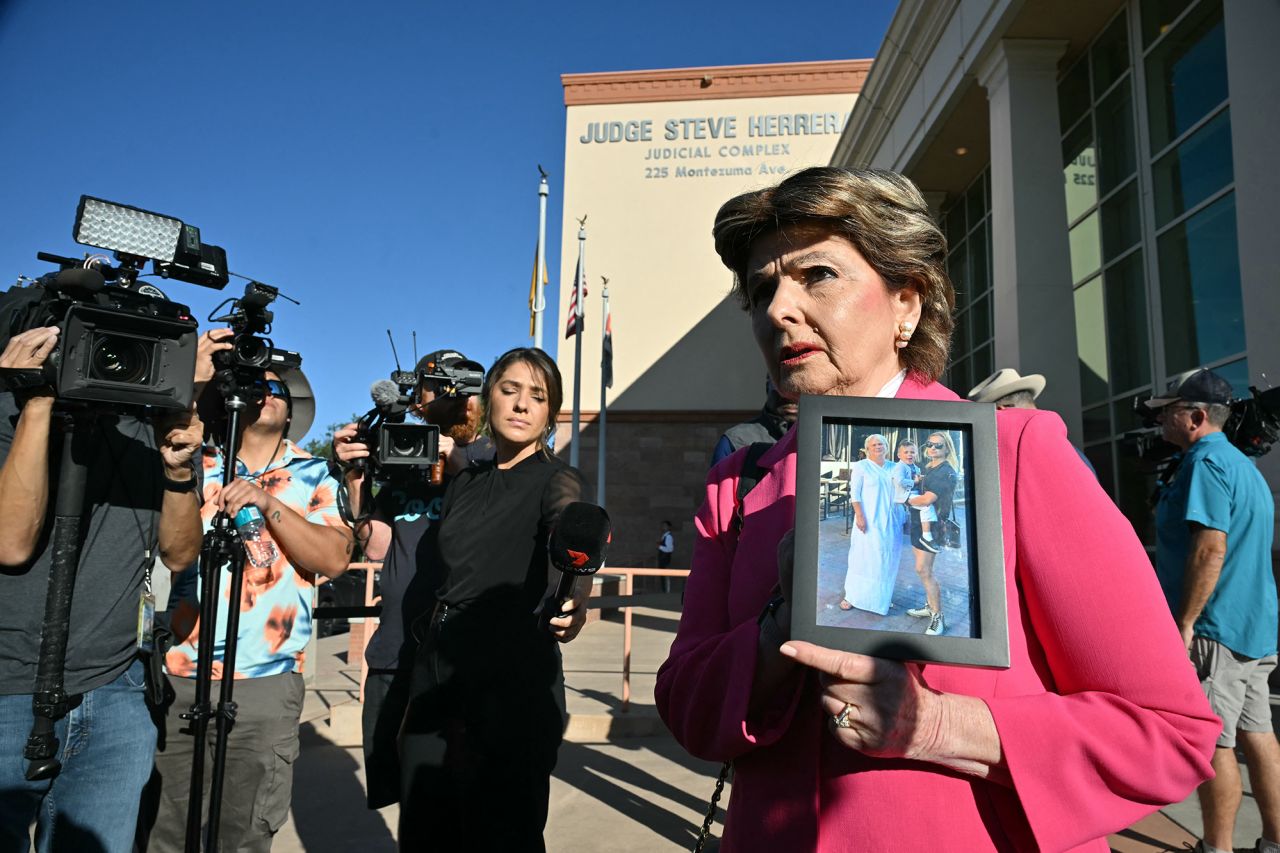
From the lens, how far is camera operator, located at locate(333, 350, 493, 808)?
3.55 meters

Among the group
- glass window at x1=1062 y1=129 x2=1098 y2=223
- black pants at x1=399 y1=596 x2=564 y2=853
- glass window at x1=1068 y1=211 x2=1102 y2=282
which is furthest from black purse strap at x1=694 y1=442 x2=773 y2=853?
glass window at x1=1062 y1=129 x2=1098 y2=223

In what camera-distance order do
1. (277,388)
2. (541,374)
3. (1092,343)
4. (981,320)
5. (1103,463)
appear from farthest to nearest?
1. (981,320)
2. (1092,343)
3. (1103,463)
4. (277,388)
5. (541,374)

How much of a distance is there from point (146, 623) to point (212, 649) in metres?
0.23

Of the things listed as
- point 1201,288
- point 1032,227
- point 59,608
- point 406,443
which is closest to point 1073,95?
point 1032,227

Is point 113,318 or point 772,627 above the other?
point 113,318

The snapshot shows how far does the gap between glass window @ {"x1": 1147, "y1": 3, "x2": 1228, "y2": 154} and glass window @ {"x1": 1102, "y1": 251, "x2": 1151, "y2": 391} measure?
1.31 metres

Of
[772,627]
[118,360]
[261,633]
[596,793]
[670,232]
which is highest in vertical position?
[670,232]

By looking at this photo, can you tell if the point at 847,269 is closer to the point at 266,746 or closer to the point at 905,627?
the point at 905,627

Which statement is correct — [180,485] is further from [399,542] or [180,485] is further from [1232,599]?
[1232,599]

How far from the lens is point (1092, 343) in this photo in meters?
9.26

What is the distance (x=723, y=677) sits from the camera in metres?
1.32

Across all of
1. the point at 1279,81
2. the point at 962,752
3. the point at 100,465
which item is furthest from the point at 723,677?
the point at 1279,81

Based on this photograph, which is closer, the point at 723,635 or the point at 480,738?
the point at 723,635

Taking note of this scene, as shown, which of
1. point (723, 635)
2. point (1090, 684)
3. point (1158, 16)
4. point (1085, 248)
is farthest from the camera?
point (1085, 248)
